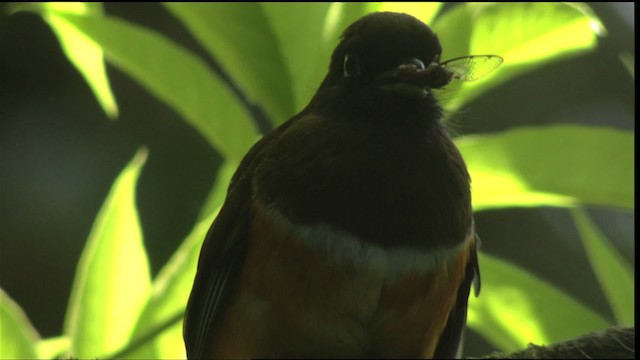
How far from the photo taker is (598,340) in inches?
80.3

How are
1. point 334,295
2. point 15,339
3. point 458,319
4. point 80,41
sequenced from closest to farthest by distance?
point 15,339, point 334,295, point 458,319, point 80,41

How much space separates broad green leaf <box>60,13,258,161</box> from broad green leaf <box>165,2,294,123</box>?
61 millimetres

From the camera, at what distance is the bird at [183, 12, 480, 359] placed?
8.20 feet

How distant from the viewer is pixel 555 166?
2.69 metres

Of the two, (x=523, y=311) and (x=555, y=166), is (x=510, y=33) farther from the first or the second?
(x=523, y=311)

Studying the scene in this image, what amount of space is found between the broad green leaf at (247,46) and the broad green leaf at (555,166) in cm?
50

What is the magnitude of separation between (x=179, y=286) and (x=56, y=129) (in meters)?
3.62

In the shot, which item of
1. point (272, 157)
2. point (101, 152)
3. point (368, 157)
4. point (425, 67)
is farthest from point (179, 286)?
point (101, 152)

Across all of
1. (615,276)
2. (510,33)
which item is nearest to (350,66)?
(510,33)

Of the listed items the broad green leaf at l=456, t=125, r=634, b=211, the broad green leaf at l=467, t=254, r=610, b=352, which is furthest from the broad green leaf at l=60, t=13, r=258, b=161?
the broad green leaf at l=467, t=254, r=610, b=352

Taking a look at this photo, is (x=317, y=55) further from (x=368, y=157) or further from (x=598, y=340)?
(x=598, y=340)

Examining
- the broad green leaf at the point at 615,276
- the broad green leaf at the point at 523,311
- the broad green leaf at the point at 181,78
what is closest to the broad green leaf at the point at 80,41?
the broad green leaf at the point at 181,78

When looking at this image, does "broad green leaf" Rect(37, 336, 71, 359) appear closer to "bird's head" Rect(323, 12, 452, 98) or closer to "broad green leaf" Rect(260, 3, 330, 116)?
"broad green leaf" Rect(260, 3, 330, 116)

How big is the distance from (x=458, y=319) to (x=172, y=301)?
0.77 m
